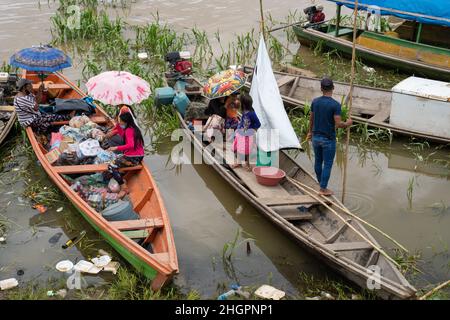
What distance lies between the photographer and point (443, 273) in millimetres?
6246

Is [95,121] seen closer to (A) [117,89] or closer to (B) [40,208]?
(A) [117,89]

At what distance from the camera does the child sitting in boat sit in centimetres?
775

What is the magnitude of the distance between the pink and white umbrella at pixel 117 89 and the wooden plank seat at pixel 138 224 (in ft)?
5.70

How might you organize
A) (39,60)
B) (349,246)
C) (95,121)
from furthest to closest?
(95,121) → (39,60) → (349,246)

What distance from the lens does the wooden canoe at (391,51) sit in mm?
11222

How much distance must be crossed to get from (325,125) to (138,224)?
2603mm

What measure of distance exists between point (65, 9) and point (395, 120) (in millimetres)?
10745

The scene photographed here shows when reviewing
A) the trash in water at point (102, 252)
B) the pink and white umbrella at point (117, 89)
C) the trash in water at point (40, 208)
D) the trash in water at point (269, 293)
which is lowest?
the trash in water at point (269, 293)

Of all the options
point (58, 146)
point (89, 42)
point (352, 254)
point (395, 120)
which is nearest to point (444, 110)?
point (395, 120)

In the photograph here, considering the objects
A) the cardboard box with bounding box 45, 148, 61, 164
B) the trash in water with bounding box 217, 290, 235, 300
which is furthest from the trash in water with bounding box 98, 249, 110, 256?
the cardboard box with bounding box 45, 148, 61, 164

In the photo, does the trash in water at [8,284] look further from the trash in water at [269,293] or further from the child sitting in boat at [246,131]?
the child sitting in boat at [246,131]

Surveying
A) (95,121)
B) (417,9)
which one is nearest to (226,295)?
(95,121)

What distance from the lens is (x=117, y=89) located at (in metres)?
7.27

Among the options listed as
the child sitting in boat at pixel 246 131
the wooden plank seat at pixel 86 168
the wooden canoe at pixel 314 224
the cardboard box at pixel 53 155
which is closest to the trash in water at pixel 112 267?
the wooden plank seat at pixel 86 168
